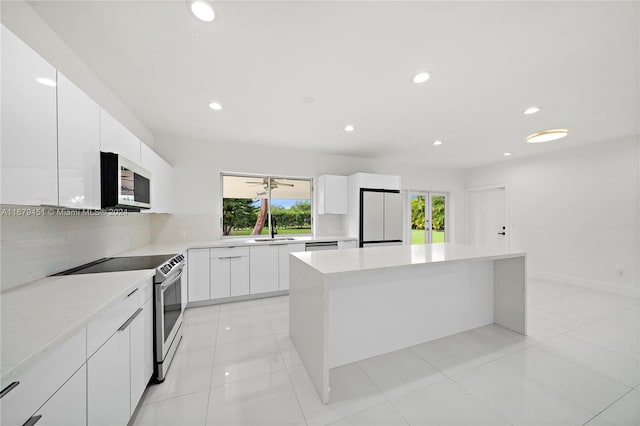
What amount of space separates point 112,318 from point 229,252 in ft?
7.14

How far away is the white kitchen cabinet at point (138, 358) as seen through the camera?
1403mm

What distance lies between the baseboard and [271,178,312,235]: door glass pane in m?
4.74

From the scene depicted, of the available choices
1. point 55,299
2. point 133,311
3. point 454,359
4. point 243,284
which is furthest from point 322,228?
point 55,299

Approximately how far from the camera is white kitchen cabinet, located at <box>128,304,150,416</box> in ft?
4.60

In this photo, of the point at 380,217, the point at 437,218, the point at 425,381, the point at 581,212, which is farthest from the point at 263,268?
the point at 581,212

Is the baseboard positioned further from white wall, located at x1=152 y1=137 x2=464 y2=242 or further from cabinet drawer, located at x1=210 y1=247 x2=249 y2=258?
cabinet drawer, located at x1=210 y1=247 x2=249 y2=258

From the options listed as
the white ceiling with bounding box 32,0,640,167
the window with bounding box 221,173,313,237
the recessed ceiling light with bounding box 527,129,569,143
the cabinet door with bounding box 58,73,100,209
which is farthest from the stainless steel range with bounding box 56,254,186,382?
the recessed ceiling light with bounding box 527,129,569,143

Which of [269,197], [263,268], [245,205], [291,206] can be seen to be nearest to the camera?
[263,268]

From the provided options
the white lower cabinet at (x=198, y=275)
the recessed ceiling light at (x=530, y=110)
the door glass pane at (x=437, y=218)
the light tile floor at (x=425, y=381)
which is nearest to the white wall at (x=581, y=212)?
the door glass pane at (x=437, y=218)

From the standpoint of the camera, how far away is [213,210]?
3910mm

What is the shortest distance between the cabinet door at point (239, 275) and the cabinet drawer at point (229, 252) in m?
0.06

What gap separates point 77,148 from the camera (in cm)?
135

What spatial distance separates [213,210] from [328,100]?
8.67 ft

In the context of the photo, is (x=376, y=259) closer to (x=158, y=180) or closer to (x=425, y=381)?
(x=425, y=381)
